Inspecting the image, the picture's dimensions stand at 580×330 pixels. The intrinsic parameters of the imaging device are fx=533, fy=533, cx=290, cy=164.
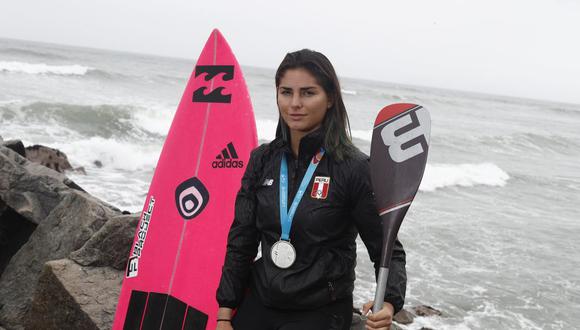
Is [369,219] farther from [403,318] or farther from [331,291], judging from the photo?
[403,318]

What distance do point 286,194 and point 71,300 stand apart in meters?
1.82

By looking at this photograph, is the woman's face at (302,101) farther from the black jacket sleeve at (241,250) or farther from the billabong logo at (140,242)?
the billabong logo at (140,242)

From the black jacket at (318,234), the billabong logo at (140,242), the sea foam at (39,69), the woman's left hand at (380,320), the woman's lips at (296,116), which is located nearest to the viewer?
the woman's left hand at (380,320)

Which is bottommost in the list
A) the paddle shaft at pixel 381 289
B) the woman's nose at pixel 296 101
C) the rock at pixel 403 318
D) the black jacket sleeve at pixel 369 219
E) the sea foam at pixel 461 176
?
the sea foam at pixel 461 176

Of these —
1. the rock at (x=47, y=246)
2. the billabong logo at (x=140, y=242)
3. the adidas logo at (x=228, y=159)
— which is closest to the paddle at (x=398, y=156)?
the adidas logo at (x=228, y=159)

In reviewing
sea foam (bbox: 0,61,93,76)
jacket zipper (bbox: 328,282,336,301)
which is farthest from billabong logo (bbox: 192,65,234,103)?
sea foam (bbox: 0,61,93,76)

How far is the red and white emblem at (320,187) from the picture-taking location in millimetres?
1788

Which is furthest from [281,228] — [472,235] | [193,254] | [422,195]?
[422,195]

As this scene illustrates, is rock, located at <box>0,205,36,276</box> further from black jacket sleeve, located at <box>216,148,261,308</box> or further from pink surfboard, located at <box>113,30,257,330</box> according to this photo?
black jacket sleeve, located at <box>216,148,261,308</box>

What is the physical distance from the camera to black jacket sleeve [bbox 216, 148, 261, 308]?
1.95m

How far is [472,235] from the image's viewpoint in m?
7.82

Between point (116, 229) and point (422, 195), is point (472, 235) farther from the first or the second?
point (116, 229)

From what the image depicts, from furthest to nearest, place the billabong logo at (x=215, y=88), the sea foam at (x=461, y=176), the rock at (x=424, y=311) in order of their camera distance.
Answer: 1. the sea foam at (x=461, y=176)
2. the rock at (x=424, y=311)
3. the billabong logo at (x=215, y=88)

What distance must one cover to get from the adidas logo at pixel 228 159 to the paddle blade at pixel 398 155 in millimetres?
1709
